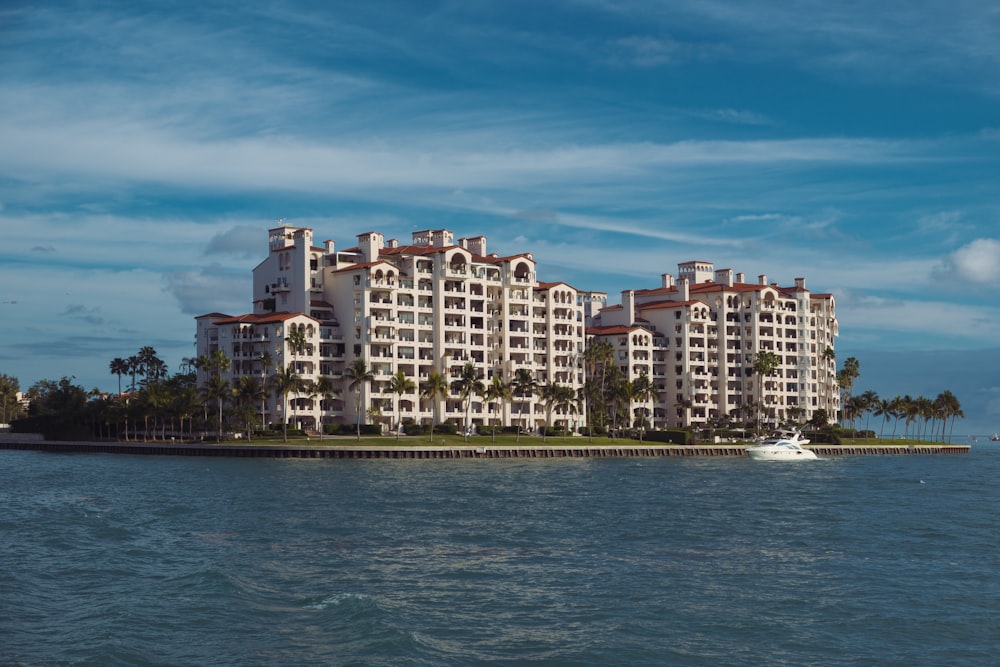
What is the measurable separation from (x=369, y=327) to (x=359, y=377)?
13.4 metres

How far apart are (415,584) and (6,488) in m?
63.0

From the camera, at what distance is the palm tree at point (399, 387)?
172m

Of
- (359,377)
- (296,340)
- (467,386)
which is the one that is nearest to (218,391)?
(296,340)

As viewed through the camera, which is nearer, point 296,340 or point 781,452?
→ point 296,340

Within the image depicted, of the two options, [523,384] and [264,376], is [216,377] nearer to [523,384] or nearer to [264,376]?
[264,376]

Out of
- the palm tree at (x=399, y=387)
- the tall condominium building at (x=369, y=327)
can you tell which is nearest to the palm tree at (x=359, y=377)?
the tall condominium building at (x=369, y=327)

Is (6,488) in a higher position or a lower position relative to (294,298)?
lower

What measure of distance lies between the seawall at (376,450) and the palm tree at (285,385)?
11.1m

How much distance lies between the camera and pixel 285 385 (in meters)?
165

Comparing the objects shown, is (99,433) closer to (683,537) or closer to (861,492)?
(861,492)

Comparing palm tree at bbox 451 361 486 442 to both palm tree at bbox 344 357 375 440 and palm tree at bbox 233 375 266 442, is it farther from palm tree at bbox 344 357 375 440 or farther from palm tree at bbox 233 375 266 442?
palm tree at bbox 233 375 266 442

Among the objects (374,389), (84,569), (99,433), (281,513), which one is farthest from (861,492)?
(99,433)

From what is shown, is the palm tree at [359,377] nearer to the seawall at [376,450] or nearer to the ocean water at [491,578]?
the seawall at [376,450]

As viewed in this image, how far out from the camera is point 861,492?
100m
